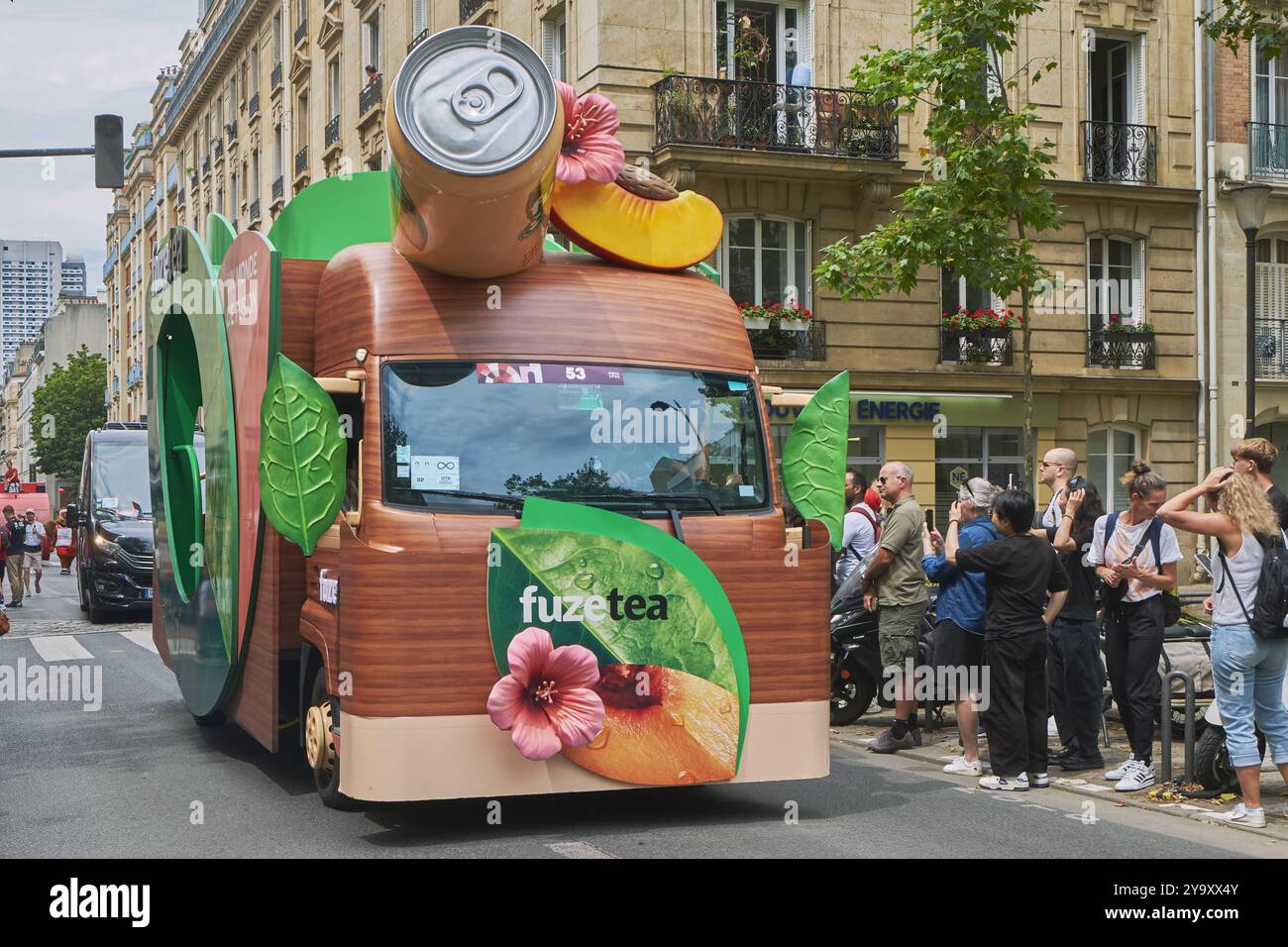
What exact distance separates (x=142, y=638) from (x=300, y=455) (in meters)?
12.9

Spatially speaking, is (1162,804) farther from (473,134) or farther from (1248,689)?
(473,134)

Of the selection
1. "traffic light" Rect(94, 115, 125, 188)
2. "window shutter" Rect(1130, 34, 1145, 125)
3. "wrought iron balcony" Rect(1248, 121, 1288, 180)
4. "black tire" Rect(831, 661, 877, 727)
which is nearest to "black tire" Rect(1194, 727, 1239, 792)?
"black tire" Rect(831, 661, 877, 727)

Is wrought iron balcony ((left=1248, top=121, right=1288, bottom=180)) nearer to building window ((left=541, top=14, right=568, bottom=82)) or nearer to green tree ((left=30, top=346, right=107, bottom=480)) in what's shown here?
building window ((left=541, top=14, right=568, bottom=82))

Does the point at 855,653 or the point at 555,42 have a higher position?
the point at 555,42

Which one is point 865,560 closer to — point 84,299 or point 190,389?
point 190,389

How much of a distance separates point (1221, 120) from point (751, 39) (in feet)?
31.3

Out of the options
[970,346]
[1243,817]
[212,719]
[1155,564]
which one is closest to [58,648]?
[212,719]

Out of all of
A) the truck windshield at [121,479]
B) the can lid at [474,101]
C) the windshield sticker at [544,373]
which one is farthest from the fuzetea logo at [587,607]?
the truck windshield at [121,479]

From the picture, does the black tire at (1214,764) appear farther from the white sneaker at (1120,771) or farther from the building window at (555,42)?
the building window at (555,42)

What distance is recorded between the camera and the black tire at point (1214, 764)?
332 inches

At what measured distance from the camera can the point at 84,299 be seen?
119375 millimetres

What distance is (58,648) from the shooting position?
17.5 m

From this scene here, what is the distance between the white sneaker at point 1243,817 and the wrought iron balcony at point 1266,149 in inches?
911
